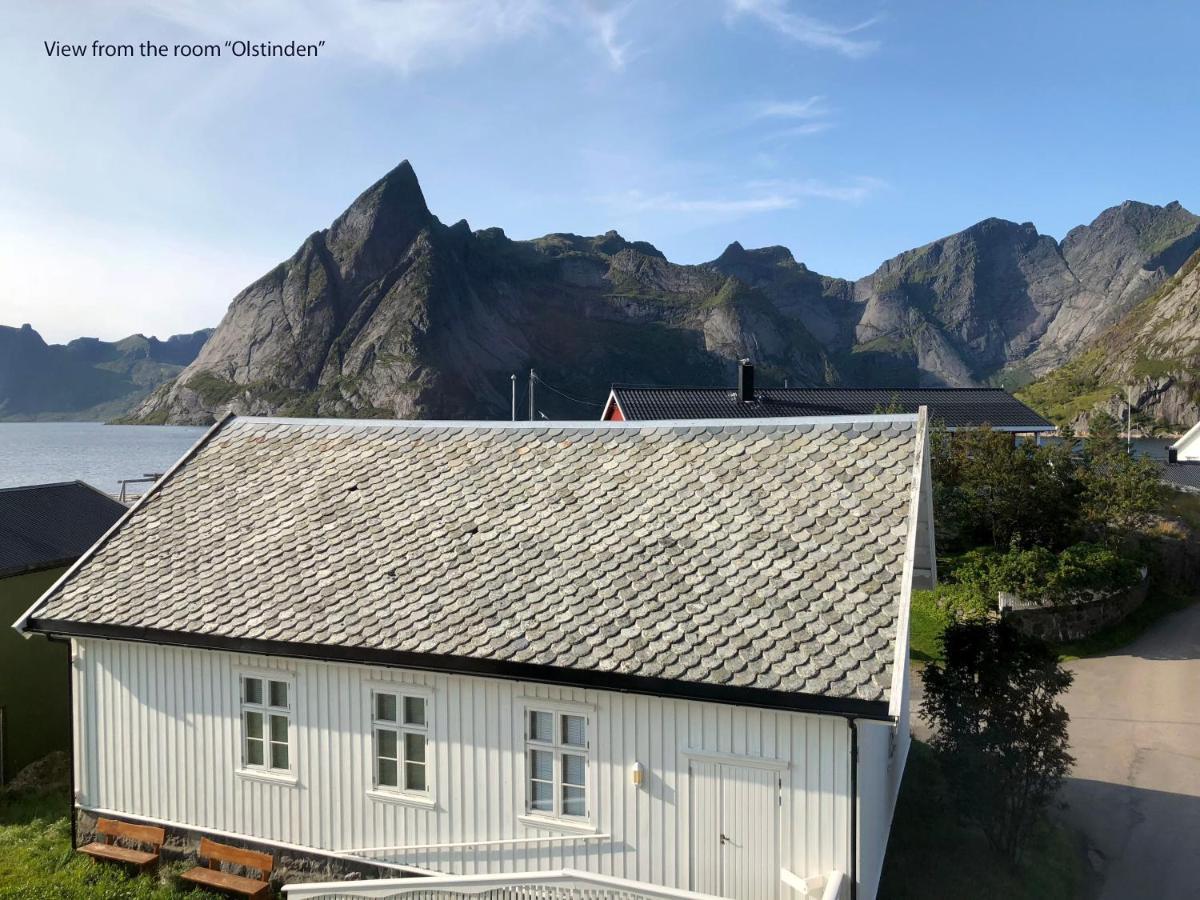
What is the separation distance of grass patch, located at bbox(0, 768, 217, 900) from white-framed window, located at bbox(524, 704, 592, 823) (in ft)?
14.0

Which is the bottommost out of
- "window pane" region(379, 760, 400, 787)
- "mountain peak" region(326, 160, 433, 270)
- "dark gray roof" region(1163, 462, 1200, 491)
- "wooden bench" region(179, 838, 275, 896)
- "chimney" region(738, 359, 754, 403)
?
"wooden bench" region(179, 838, 275, 896)

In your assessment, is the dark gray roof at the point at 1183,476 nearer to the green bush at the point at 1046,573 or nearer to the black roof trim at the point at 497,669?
the green bush at the point at 1046,573

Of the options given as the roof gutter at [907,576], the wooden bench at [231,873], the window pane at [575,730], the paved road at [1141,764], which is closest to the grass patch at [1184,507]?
the paved road at [1141,764]

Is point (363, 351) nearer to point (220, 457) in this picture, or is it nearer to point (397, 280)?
point (397, 280)

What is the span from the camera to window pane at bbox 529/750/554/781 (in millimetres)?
8797

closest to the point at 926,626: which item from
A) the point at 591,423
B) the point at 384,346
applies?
the point at 591,423

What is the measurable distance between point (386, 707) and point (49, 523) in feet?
41.4

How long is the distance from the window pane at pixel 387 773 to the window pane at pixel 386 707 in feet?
1.60

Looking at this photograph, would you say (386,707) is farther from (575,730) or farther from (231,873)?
(231,873)

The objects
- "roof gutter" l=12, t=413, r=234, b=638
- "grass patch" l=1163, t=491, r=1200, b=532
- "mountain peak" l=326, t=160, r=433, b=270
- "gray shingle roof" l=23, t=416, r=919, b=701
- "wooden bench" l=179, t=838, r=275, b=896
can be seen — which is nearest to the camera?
"gray shingle roof" l=23, t=416, r=919, b=701

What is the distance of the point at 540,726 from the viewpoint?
884 centimetres

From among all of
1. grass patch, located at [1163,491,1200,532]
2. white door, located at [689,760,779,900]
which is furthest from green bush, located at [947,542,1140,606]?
white door, located at [689,760,779,900]

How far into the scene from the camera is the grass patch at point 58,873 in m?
9.91

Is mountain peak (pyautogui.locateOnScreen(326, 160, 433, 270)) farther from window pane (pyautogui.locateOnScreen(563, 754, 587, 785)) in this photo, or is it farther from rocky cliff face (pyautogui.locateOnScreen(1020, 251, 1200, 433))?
window pane (pyautogui.locateOnScreen(563, 754, 587, 785))
